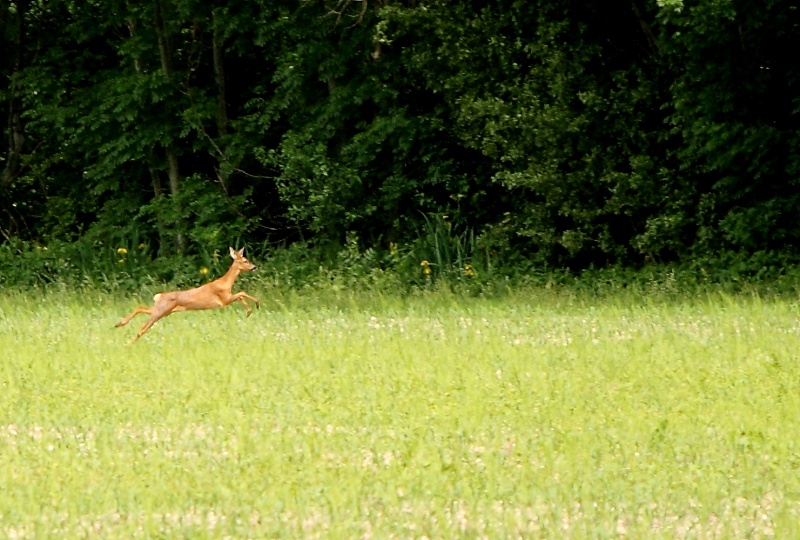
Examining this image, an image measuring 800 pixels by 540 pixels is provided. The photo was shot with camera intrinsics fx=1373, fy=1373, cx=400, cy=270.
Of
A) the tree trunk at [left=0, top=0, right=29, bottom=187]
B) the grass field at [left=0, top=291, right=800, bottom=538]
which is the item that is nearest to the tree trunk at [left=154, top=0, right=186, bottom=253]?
the tree trunk at [left=0, top=0, right=29, bottom=187]

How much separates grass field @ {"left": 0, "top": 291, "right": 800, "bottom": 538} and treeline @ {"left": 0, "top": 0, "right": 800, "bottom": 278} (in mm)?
4505

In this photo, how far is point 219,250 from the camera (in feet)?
66.4

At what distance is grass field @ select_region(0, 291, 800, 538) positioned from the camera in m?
6.20

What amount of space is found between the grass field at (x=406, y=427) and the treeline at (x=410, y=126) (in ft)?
14.8

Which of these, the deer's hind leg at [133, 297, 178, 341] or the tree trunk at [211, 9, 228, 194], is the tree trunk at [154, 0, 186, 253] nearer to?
the tree trunk at [211, 9, 228, 194]

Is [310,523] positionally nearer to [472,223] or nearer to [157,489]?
[157,489]

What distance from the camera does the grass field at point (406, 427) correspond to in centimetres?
620

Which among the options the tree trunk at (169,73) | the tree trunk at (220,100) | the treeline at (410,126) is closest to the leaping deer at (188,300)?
the treeline at (410,126)

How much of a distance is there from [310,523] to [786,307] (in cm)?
877

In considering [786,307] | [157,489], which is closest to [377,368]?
[157,489]

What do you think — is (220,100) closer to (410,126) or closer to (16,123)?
(410,126)

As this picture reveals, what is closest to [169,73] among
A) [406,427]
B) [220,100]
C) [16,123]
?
[220,100]

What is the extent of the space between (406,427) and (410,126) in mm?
11618

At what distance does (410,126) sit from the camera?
63.6ft
